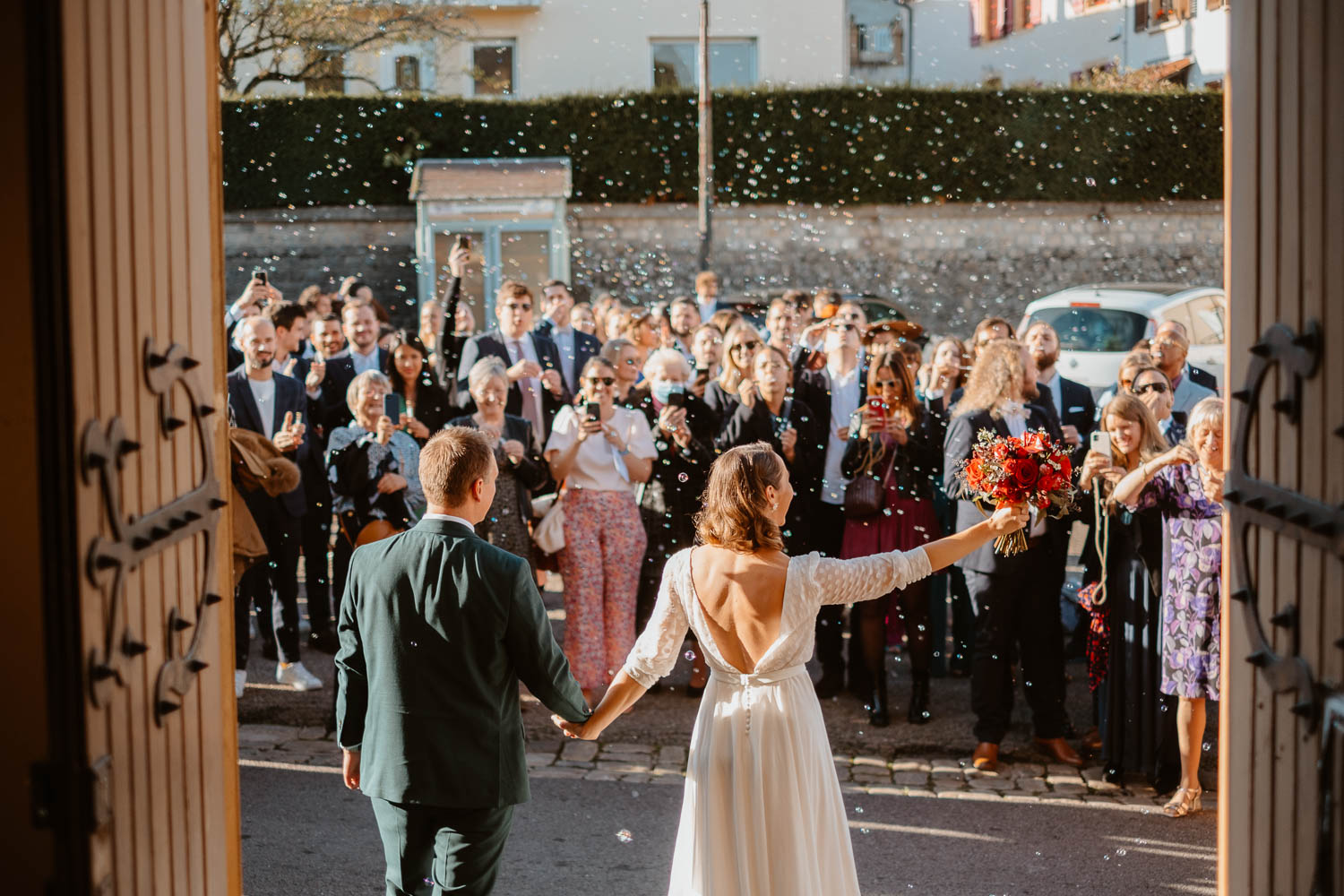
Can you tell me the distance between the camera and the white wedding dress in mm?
3869

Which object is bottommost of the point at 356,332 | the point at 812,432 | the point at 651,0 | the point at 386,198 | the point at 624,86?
the point at 812,432

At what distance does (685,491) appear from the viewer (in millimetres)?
7789

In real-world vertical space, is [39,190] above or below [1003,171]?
below

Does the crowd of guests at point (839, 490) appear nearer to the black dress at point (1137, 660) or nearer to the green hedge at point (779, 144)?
the black dress at point (1137, 660)

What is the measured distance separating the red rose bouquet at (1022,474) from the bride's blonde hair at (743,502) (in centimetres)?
69

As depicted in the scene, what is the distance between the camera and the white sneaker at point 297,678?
7711 millimetres

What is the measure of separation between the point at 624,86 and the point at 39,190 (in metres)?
27.1

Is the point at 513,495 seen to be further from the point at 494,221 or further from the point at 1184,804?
the point at 494,221

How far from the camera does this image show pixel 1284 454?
2.72 meters

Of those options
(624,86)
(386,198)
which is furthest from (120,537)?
(624,86)

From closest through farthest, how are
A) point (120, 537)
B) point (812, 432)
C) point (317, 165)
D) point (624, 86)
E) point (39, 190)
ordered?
point (39, 190), point (120, 537), point (812, 432), point (317, 165), point (624, 86)

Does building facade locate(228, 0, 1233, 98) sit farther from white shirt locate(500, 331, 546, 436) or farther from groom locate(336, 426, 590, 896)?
groom locate(336, 426, 590, 896)

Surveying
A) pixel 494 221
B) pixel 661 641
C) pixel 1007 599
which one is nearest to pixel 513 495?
pixel 1007 599

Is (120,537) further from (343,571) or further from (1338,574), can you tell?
(343,571)
